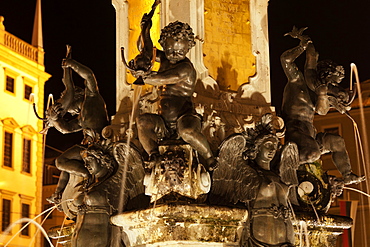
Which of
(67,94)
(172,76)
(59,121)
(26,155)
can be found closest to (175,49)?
(172,76)

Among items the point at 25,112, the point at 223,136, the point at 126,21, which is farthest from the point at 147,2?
the point at 25,112

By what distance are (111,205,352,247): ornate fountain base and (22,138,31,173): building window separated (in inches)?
1212

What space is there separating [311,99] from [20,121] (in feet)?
102

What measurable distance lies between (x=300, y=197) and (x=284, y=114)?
1.10 metres

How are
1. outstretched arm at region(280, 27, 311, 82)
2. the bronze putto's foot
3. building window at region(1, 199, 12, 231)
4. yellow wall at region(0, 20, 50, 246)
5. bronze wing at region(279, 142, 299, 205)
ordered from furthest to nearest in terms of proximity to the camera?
1. yellow wall at region(0, 20, 50, 246)
2. building window at region(1, 199, 12, 231)
3. the bronze putto's foot
4. outstretched arm at region(280, 27, 311, 82)
5. bronze wing at region(279, 142, 299, 205)

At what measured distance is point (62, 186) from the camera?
11.2 m

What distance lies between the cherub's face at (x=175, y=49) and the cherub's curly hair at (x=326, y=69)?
190 centimetres

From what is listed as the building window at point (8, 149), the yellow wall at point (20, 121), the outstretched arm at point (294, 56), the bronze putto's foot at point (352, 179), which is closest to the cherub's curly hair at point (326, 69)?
the outstretched arm at point (294, 56)

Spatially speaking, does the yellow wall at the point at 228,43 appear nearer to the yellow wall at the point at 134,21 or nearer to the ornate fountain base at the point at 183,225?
the yellow wall at the point at 134,21

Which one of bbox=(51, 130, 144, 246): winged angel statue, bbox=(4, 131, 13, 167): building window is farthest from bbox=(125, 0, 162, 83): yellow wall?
bbox=(4, 131, 13, 167): building window

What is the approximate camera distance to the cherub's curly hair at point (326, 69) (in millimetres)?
10859

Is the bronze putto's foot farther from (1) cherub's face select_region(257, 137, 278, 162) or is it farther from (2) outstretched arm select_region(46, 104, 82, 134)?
(2) outstretched arm select_region(46, 104, 82, 134)

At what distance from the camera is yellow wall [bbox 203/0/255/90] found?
11.4 metres

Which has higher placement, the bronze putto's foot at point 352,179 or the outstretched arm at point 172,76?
the outstretched arm at point 172,76
